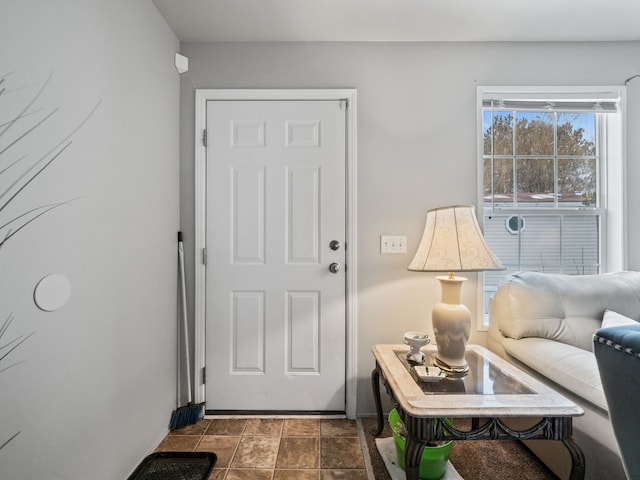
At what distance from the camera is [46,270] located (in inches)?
42.1

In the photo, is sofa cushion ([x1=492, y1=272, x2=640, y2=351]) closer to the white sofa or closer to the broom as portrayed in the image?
the white sofa

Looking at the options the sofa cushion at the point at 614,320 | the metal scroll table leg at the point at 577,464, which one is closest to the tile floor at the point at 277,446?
the metal scroll table leg at the point at 577,464

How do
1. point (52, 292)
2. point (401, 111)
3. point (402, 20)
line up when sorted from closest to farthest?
point (52, 292)
point (402, 20)
point (401, 111)

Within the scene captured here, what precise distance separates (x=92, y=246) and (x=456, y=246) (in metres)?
1.62

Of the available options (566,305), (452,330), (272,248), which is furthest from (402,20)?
(566,305)

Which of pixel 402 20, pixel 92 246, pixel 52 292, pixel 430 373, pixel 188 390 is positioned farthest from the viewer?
pixel 188 390

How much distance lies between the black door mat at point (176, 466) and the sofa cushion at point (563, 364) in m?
1.70

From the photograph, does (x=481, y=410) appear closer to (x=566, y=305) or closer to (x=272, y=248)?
(x=566, y=305)

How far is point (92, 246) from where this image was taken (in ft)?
4.20

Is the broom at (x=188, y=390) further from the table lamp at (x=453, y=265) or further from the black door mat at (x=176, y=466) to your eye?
the table lamp at (x=453, y=265)

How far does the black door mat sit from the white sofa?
1.69 metres

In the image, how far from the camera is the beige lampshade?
4.83ft

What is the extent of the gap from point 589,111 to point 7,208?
3.08 meters

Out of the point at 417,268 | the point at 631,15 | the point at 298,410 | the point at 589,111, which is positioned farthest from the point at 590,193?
the point at 298,410
